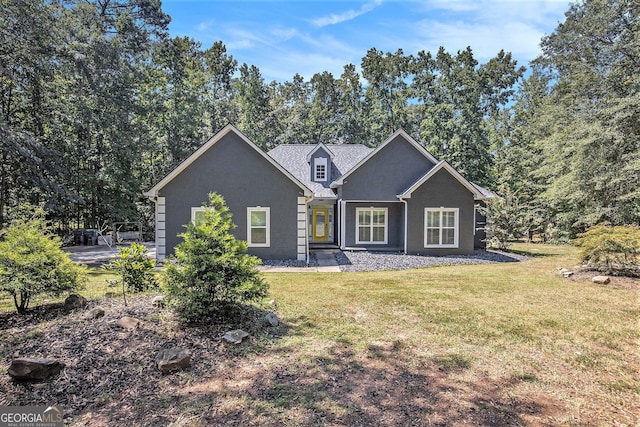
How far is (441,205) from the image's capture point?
635 inches

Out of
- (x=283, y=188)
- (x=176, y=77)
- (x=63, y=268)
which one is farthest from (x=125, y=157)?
(x=63, y=268)

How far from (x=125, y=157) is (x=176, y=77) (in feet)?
39.6

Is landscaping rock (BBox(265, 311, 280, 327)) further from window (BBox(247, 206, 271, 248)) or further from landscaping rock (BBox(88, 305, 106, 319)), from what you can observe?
window (BBox(247, 206, 271, 248))

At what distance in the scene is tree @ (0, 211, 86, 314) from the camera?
5691mm

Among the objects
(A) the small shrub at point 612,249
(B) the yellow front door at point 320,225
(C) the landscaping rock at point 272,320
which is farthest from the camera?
(B) the yellow front door at point 320,225

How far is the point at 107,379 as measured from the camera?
13.5ft

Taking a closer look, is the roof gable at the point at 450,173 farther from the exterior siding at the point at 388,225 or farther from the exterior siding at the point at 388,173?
the exterior siding at the point at 388,225

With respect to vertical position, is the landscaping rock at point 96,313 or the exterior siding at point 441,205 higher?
the exterior siding at point 441,205

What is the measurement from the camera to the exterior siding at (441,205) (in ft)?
52.7

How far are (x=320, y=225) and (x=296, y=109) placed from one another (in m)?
20.4

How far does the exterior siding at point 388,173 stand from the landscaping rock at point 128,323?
13169 mm

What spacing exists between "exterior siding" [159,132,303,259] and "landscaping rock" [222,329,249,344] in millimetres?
9270

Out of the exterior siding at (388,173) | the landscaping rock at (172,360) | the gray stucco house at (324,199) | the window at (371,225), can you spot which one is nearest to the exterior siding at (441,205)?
the gray stucco house at (324,199)

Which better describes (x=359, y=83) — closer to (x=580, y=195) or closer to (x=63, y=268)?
(x=580, y=195)
